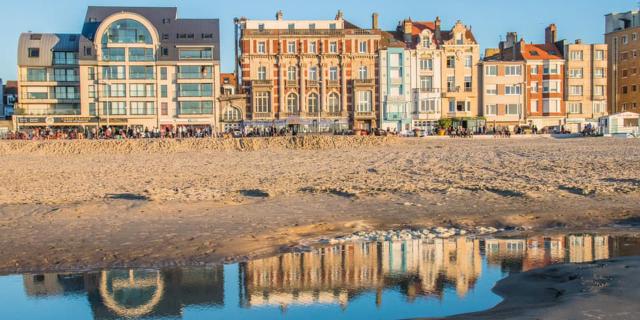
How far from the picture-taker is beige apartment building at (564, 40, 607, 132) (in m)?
82.6

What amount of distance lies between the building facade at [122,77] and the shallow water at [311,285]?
2692 inches

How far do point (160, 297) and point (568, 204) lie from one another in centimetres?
1142

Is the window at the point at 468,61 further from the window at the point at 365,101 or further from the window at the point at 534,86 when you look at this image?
the window at the point at 365,101

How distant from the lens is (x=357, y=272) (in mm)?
10477

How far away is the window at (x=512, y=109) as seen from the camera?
81375mm

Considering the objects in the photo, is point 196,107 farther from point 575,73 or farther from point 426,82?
point 575,73

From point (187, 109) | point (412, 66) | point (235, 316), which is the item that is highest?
point (412, 66)

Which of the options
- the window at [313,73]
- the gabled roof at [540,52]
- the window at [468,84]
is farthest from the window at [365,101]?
the gabled roof at [540,52]

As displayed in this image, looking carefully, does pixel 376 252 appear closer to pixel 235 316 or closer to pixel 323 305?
pixel 323 305

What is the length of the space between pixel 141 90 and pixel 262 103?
559 inches

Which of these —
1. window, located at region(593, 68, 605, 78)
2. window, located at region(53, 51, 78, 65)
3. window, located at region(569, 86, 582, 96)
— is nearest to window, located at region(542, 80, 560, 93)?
window, located at region(569, 86, 582, 96)

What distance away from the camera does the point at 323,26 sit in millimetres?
79000

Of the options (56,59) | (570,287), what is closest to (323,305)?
(570,287)

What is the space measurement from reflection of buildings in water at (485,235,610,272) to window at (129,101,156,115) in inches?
2741
